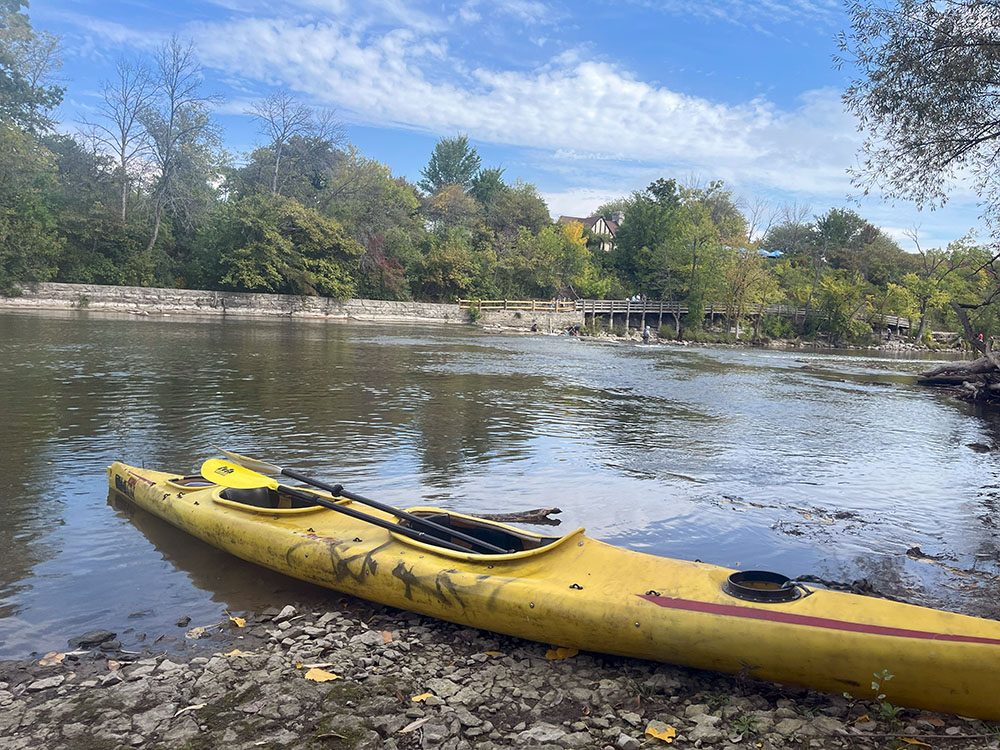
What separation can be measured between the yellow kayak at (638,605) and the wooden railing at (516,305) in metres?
42.9

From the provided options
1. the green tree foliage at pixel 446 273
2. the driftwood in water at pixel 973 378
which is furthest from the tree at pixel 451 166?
the driftwood in water at pixel 973 378

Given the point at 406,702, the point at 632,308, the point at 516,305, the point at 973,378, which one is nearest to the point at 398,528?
the point at 406,702

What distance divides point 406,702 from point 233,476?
301 cm

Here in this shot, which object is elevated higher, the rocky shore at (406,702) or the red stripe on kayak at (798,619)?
the red stripe on kayak at (798,619)

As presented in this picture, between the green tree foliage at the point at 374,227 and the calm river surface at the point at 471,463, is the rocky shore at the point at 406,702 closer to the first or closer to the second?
the calm river surface at the point at 471,463

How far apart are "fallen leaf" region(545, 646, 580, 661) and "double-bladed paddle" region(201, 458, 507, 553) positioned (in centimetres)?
83

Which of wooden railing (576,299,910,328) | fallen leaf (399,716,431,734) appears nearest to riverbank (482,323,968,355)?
wooden railing (576,299,910,328)

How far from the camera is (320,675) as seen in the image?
3469mm

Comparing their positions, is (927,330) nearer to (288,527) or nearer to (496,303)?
(496,303)

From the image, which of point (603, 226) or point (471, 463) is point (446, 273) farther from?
point (471, 463)

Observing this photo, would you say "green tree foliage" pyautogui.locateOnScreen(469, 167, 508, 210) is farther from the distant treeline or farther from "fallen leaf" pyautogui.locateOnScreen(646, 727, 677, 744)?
"fallen leaf" pyautogui.locateOnScreen(646, 727, 677, 744)

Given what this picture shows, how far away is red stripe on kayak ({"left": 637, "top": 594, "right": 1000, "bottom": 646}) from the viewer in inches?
114

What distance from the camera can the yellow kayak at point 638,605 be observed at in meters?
2.92

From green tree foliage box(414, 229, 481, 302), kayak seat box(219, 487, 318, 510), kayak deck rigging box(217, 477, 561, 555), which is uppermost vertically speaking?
green tree foliage box(414, 229, 481, 302)
